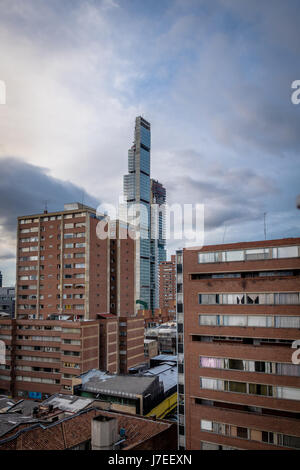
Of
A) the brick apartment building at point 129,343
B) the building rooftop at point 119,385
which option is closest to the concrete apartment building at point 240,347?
the building rooftop at point 119,385

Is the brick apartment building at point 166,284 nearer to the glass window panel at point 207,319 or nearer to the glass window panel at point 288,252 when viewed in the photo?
the glass window panel at point 207,319

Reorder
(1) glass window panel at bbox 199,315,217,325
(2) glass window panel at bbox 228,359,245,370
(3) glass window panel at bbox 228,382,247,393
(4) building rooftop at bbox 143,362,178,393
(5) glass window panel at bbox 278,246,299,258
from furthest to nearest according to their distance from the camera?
(4) building rooftop at bbox 143,362,178,393, (1) glass window panel at bbox 199,315,217,325, (2) glass window panel at bbox 228,359,245,370, (5) glass window panel at bbox 278,246,299,258, (3) glass window panel at bbox 228,382,247,393

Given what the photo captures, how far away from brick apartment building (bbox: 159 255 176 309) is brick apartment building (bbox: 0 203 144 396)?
93261mm

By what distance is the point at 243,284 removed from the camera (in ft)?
88.1

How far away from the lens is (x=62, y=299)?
73.9 metres

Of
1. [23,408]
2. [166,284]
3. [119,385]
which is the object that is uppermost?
[166,284]

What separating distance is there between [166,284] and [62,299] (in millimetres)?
117587

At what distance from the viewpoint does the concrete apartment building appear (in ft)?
80.0

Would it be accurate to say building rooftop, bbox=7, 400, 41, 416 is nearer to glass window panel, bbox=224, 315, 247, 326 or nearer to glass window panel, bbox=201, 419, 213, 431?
glass window panel, bbox=201, 419, 213, 431

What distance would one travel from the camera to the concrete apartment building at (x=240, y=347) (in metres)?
24.4

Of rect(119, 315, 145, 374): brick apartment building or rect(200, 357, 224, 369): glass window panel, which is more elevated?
rect(200, 357, 224, 369): glass window panel

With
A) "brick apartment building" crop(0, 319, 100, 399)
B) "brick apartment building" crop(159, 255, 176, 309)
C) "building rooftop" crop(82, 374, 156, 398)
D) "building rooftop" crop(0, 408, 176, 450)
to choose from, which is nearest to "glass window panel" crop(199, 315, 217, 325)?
"building rooftop" crop(0, 408, 176, 450)

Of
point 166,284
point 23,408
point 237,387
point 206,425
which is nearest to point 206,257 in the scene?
point 237,387

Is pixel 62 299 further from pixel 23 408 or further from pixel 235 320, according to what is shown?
Answer: pixel 235 320
